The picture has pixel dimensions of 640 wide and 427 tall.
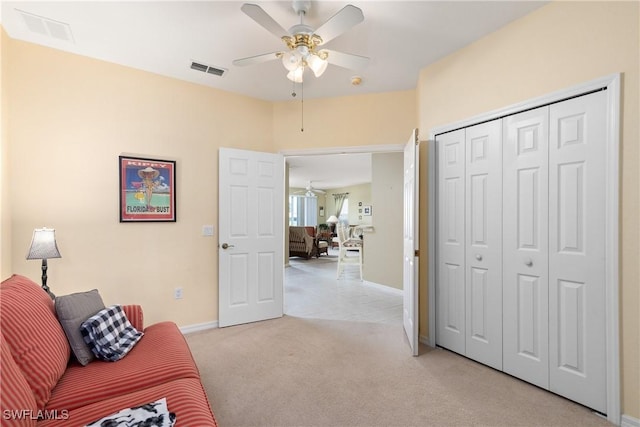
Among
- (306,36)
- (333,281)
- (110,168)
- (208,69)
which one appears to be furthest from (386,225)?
(110,168)

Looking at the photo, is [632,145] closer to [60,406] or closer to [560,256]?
[560,256]

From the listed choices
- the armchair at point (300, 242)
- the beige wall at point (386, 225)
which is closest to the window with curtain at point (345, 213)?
the armchair at point (300, 242)

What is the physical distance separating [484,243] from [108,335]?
8.87 ft

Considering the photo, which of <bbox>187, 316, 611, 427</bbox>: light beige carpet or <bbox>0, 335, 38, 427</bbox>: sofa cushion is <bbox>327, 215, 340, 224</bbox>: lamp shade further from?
<bbox>0, 335, 38, 427</bbox>: sofa cushion

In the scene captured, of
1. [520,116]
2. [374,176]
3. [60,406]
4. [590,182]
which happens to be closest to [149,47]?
[60,406]

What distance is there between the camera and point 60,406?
4.29ft

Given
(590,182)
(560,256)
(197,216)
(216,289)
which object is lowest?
(216,289)

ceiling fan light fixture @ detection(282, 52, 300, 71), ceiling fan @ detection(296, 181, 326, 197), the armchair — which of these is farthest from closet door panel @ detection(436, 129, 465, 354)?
ceiling fan @ detection(296, 181, 326, 197)

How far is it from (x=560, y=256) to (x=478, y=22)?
181 cm

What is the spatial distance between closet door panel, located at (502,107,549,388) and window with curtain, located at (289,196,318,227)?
10.8 m

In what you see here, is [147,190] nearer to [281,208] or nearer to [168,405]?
[281,208]

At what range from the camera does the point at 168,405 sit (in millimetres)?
1262

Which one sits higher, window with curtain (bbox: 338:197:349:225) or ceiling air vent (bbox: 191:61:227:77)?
ceiling air vent (bbox: 191:61:227:77)

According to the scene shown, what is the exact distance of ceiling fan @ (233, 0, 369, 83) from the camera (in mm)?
1810
